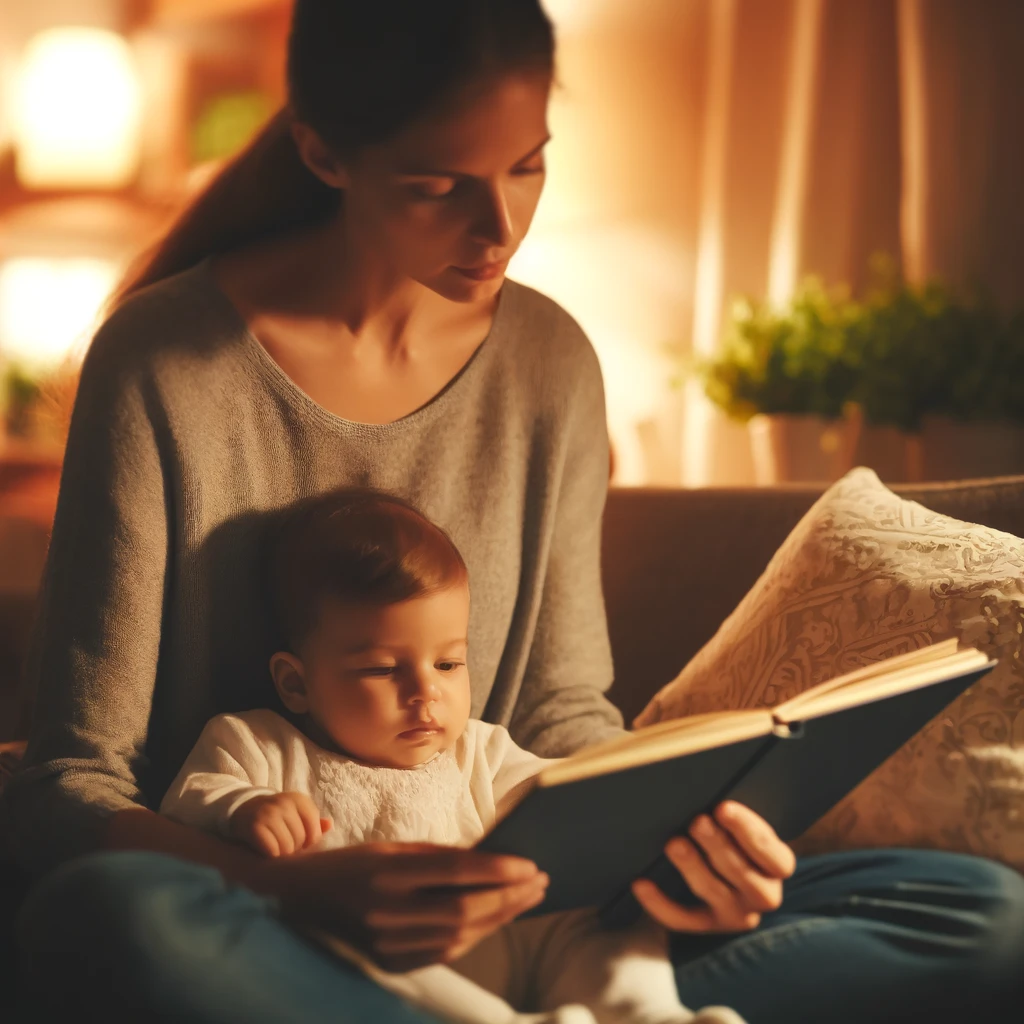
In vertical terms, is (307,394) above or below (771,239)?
below

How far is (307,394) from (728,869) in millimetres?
597

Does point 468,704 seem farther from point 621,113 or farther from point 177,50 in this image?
point 177,50

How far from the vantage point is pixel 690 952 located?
111 centimetres

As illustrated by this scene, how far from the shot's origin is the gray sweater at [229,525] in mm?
1133

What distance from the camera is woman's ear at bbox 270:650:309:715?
1.20 meters

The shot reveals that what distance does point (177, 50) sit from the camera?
4.86 m

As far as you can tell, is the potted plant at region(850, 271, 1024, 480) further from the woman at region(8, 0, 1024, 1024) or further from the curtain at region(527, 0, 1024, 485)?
the woman at region(8, 0, 1024, 1024)

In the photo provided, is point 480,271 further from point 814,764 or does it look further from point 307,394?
point 814,764

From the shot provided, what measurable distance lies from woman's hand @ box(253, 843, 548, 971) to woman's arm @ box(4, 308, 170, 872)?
0.88 ft

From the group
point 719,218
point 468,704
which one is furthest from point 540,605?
point 719,218

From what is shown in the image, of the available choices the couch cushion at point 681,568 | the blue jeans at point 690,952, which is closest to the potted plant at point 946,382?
the couch cushion at point 681,568

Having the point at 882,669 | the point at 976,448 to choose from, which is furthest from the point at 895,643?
the point at 976,448

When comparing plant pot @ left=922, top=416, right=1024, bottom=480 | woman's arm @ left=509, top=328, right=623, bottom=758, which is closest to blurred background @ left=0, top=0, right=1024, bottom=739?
plant pot @ left=922, top=416, right=1024, bottom=480

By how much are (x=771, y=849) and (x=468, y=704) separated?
1.05 feet
